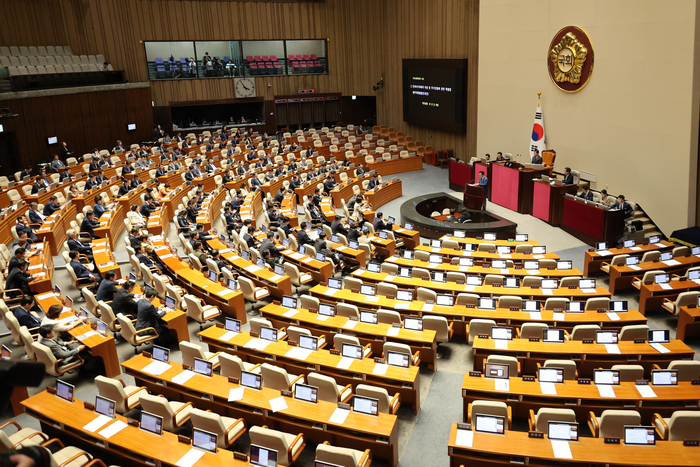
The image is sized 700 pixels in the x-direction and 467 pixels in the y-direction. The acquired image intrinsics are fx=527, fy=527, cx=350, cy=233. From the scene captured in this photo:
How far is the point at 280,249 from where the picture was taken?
12945 mm

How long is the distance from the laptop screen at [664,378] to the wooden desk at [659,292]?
12.7 feet

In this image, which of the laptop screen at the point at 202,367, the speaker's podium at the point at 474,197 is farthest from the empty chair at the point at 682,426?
the speaker's podium at the point at 474,197

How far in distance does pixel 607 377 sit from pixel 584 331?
1.45 m

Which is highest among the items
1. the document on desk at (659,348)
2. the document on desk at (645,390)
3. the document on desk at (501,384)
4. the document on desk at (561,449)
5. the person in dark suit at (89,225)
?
the person in dark suit at (89,225)

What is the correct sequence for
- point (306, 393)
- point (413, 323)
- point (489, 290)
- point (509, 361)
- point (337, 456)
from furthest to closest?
point (489, 290)
point (413, 323)
point (509, 361)
point (306, 393)
point (337, 456)

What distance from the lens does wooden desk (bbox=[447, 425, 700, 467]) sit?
202 inches

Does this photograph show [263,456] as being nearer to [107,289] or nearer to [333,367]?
[333,367]

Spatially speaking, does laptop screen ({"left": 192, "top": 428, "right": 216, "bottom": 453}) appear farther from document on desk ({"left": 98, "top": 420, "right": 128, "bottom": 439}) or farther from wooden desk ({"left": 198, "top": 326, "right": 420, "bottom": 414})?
wooden desk ({"left": 198, "top": 326, "right": 420, "bottom": 414})

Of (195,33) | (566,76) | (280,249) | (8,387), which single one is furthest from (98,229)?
(195,33)

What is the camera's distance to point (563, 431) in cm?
548

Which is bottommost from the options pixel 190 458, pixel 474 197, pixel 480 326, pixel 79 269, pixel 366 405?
pixel 474 197

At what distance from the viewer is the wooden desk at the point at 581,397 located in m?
6.26

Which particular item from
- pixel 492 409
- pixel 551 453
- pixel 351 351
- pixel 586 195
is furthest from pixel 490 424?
pixel 586 195

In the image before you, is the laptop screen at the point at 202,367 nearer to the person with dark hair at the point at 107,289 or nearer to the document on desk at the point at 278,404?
the document on desk at the point at 278,404
